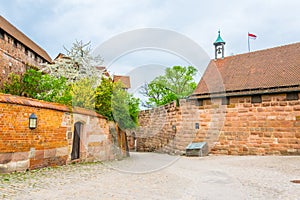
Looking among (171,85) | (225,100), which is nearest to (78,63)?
(225,100)

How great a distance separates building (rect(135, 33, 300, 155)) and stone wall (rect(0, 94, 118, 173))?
5.16m

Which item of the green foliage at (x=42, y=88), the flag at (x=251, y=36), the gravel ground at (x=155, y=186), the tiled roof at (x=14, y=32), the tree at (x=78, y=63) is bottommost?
the gravel ground at (x=155, y=186)

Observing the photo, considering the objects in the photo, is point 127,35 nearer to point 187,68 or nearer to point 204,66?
point 204,66

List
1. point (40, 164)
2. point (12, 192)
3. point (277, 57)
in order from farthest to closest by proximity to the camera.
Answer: point (277, 57)
point (40, 164)
point (12, 192)

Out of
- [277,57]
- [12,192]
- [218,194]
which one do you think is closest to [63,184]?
[12,192]

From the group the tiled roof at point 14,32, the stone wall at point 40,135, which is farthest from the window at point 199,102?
the tiled roof at point 14,32

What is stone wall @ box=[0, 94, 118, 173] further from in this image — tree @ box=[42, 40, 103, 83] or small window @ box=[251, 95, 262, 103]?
tree @ box=[42, 40, 103, 83]

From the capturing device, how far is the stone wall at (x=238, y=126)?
390 inches

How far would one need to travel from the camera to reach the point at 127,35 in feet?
35.7

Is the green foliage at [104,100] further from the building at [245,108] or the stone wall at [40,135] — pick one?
the building at [245,108]

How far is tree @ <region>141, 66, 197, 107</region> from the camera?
34500 mm

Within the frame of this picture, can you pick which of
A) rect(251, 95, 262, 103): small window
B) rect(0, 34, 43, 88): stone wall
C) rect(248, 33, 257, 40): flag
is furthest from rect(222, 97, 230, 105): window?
rect(0, 34, 43, 88): stone wall

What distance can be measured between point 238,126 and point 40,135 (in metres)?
8.03

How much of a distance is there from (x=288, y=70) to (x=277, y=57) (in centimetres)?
140
